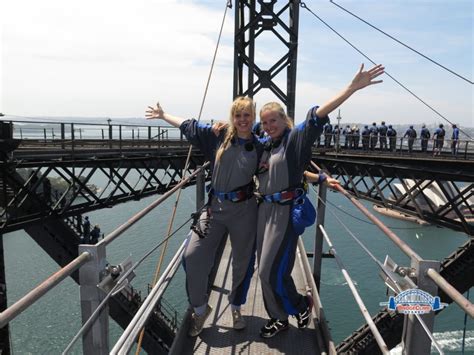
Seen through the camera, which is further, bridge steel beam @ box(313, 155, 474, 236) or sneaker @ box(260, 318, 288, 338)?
bridge steel beam @ box(313, 155, 474, 236)

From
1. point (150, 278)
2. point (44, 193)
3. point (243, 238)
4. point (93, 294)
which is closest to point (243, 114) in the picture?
point (243, 238)

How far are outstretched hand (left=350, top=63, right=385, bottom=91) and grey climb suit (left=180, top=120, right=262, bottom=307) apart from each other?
3.44 feet

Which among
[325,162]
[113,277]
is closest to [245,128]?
[113,277]

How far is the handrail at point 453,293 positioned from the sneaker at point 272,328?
227cm

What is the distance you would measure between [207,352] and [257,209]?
149cm

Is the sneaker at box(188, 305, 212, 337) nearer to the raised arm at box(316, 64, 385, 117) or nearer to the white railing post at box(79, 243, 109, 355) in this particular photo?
the white railing post at box(79, 243, 109, 355)

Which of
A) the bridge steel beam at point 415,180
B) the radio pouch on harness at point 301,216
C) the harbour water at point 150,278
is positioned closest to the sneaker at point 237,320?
the radio pouch on harness at point 301,216

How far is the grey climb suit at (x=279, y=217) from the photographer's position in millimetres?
3346

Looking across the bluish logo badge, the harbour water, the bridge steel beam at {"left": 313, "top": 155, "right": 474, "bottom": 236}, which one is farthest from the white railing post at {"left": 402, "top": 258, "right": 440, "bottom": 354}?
the harbour water

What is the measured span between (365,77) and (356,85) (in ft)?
0.34

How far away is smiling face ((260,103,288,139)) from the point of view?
339 cm

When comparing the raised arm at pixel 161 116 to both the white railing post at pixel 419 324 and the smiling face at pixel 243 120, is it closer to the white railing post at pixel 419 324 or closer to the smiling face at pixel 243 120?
the smiling face at pixel 243 120

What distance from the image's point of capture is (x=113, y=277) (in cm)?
207

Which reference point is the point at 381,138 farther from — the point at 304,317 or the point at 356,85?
the point at 356,85
